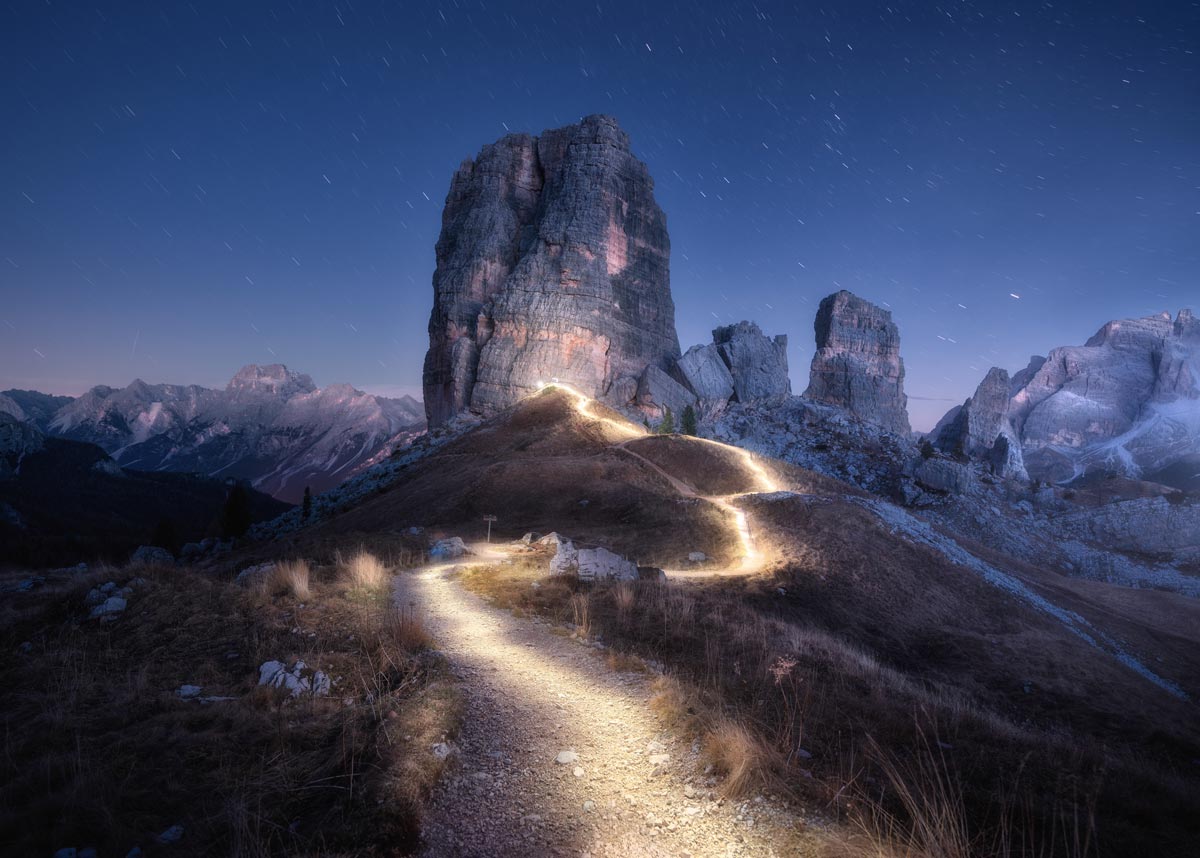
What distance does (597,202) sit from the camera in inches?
3472

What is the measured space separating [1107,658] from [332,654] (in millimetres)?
29130

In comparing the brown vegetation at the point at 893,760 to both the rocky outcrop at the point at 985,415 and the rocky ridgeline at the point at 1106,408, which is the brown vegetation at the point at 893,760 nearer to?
the rocky ridgeline at the point at 1106,408

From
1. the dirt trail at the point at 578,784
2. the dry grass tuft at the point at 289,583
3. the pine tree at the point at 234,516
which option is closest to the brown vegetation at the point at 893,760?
the dirt trail at the point at 578,784

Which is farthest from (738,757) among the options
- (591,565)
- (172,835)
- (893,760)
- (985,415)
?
(985,415)

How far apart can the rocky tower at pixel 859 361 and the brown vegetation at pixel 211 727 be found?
134 metres

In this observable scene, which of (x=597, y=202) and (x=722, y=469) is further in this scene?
(x=597, y=202)

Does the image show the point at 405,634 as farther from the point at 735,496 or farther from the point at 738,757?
the point at 735,496

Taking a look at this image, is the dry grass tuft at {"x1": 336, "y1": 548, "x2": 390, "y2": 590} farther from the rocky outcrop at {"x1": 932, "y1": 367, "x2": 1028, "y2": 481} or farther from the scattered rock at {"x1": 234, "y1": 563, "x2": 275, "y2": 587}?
the rocky outcrop at {"x1": 932, "y1": 367, "x2": 1028, "y2": 481}

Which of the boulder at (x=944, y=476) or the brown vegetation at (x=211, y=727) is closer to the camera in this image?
the brown vegetation at (x=211, y=727)

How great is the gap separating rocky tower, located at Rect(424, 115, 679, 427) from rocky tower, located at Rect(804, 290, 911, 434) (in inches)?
2195

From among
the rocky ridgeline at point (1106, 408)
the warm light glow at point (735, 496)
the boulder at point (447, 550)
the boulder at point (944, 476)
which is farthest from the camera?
the rocky ridgeline at point (1106, 408)

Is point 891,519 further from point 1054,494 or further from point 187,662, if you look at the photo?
point 1054,494

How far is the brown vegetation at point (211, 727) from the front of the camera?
155 inches

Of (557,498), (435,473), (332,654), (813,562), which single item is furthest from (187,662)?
(435,473)
